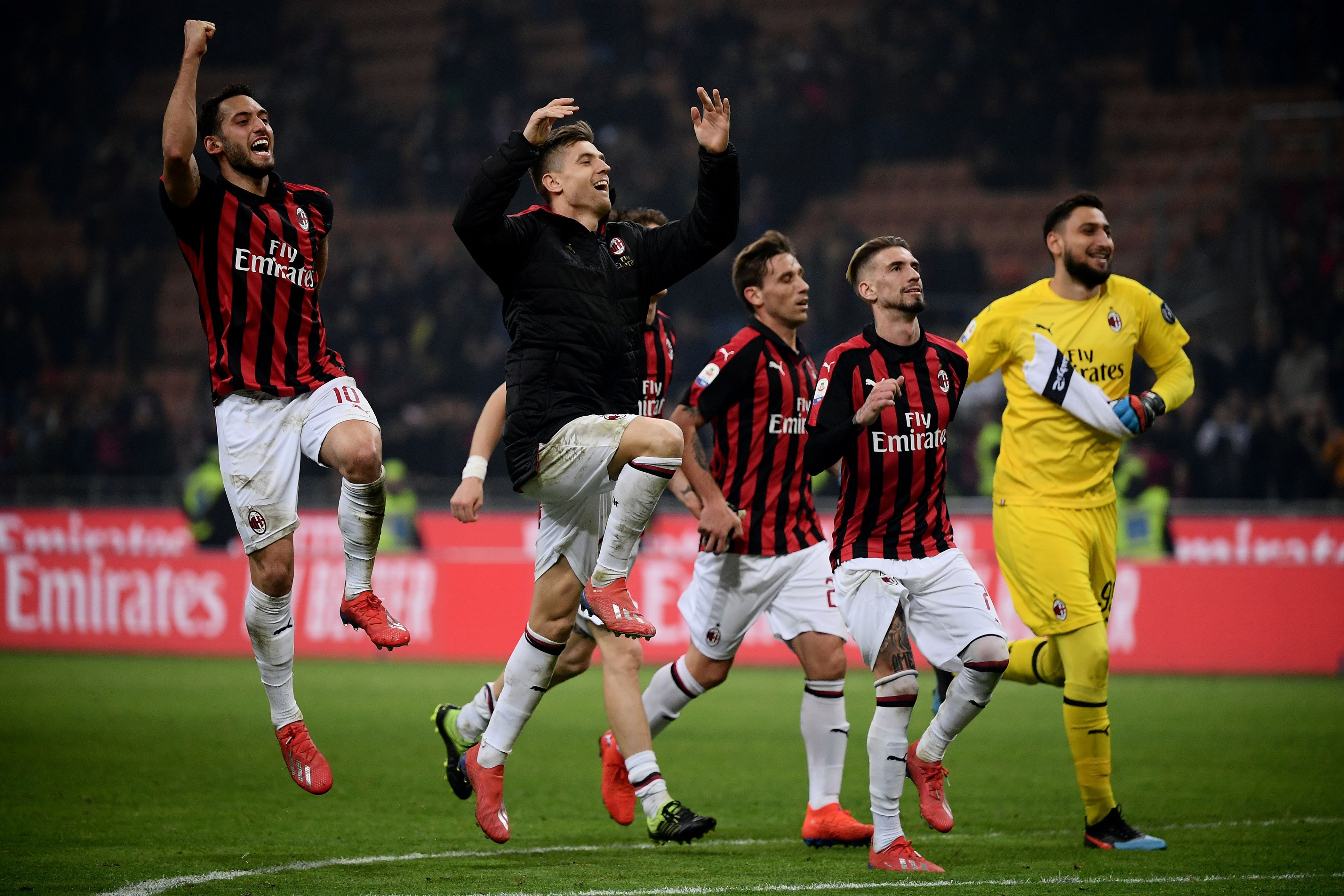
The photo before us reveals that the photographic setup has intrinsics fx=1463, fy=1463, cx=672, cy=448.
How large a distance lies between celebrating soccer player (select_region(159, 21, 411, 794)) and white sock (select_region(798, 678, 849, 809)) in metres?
1.87

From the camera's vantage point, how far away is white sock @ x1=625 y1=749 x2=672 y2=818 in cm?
568

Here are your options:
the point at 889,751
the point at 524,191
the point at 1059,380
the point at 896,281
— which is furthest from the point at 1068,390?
the point at 524,191

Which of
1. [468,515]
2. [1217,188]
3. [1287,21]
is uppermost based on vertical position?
[1287,21]

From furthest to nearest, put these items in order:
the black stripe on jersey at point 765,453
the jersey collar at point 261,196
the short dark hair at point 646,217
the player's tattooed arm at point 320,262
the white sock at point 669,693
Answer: the short dark hair at point 646,217 → the white sock at point 669,693 → the black stripe on jersey at point 765,453 → the player's tattooed arm at point 320,262 → the jersey collar at point 261,196

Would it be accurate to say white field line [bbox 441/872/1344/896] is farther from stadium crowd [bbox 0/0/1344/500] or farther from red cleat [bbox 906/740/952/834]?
stadium crowd [bbox 0/0/1344/500]

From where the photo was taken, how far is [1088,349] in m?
6.17

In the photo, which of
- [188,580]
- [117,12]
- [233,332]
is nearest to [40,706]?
[188,580]

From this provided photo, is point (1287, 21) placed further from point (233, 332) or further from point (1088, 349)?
point (233, 332)

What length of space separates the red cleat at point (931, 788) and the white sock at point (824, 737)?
0.36 m

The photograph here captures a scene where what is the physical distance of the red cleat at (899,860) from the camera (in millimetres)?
5238

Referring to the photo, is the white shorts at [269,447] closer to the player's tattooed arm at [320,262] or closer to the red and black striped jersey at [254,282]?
the red and black striped jersey at [254,282]

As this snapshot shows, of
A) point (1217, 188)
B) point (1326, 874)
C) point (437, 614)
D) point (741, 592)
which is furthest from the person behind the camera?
point (1217, 188)

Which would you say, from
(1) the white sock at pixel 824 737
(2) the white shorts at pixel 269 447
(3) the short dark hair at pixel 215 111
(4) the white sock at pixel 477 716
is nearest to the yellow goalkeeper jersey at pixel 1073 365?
(1) the white sock at pixel 824 737

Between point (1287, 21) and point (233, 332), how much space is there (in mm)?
16907
